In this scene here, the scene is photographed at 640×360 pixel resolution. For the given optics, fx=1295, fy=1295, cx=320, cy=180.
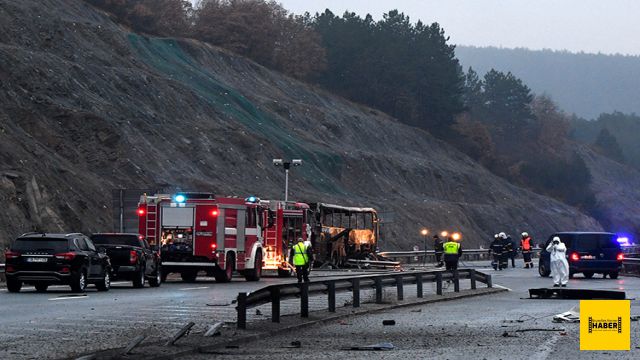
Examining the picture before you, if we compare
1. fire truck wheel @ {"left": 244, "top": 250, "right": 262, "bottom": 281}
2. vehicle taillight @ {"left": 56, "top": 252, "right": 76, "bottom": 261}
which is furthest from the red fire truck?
vehicle taillight @ {"left": 56, "top": 252, "right": 76, "bottom": 261}

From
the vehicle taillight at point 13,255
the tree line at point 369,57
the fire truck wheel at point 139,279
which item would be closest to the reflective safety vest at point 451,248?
the fire truck wheel at point 139,279

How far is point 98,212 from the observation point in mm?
57562

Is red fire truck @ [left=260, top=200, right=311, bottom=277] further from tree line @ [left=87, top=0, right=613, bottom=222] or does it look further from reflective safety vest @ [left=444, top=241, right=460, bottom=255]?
tree line @ [left=87, top=0, right=613, bottom=222]

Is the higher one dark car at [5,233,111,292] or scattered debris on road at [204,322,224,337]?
dark car at [5,233,111,292]

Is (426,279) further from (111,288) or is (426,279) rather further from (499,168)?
(499,168)

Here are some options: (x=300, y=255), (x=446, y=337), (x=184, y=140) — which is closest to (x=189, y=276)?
(x=300, y=255)

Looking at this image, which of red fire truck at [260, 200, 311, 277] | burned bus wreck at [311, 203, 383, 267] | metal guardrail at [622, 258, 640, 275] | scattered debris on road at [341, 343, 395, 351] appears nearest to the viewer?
scattered debris on road at [341, 343, 395, 351]

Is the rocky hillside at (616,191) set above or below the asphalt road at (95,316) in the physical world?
above

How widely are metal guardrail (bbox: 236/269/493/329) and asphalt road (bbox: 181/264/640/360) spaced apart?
638 mm

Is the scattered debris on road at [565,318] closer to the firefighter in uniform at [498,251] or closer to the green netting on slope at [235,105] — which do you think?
the firefighter in uniform at [498,251]

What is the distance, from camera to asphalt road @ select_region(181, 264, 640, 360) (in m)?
16.5

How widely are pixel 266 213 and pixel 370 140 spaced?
62.8 m

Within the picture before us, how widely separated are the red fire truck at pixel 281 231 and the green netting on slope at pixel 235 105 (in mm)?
35419
